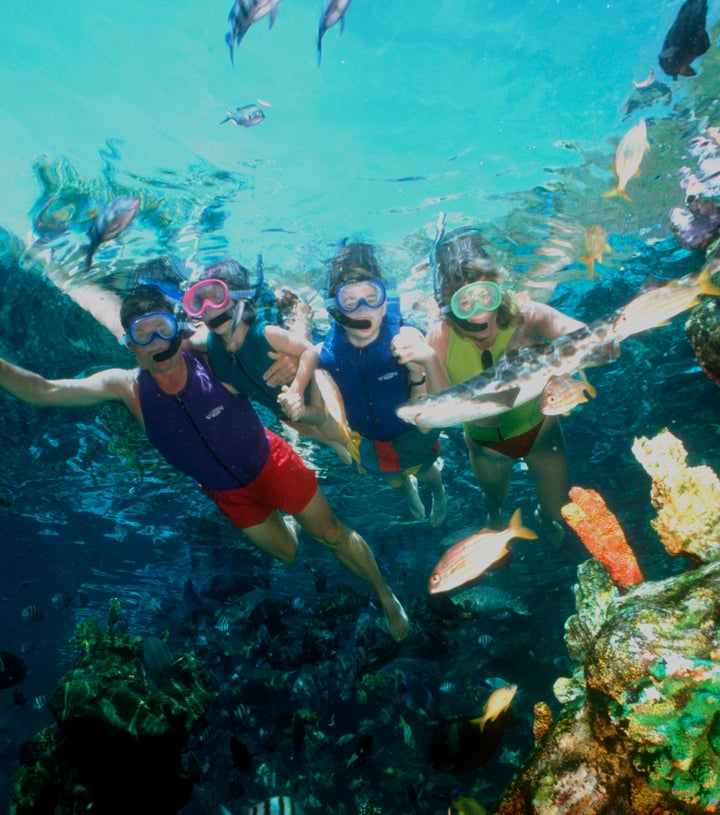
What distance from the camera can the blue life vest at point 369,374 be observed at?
276 inches

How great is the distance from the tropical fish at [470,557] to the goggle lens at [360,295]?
3291 millimetres

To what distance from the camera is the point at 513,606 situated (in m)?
11.9

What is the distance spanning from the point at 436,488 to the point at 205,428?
719cm

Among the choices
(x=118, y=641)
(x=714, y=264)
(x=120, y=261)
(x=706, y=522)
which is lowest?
(x=118, y=641)

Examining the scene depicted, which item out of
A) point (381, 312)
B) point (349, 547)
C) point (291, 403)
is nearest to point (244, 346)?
point (291, 403)

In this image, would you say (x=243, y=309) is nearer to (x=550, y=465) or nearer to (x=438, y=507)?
(x=550, y=465)

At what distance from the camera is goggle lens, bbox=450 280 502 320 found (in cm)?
539

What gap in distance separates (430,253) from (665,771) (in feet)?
32.0

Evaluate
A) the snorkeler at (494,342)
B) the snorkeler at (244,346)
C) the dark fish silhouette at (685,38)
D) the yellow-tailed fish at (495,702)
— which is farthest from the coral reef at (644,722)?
the dark fish silhouette at (685,38)

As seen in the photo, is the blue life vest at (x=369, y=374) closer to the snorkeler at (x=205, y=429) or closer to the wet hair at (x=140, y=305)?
the snorkeler at (x=205, y=429)

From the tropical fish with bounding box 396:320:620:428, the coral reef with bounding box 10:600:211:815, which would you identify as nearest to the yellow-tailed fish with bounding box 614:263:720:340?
the tropical fish with bounding box 396:320:620:428

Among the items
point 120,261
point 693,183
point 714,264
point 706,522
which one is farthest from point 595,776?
point 120,261

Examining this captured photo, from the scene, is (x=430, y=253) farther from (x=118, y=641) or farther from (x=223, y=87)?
(x=118, y=641)

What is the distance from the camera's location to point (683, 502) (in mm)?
3857
